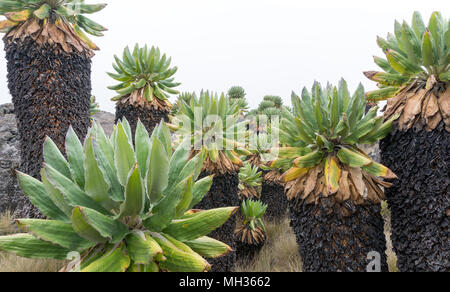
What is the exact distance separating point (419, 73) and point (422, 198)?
1.08m

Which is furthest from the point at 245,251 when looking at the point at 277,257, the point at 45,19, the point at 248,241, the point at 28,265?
the point at 45,19

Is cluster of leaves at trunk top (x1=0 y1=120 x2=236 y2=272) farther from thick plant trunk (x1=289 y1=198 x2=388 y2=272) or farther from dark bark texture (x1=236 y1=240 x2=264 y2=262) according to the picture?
dark bark texture (x1=236 y1=240 x2=264 y2=262)

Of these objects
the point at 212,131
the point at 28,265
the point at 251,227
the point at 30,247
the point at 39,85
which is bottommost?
the point at 28,265

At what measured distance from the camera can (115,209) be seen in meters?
1.59

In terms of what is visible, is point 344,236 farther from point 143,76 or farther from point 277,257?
point 143,76

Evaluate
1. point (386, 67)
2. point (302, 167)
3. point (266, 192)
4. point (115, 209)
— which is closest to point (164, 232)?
point (115, 209)

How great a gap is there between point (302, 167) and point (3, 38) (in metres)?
4.48

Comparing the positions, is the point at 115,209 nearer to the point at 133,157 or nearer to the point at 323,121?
the point at 133,157

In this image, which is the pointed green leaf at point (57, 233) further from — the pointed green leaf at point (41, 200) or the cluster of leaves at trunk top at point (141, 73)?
the cluster of leaves at trunk top at point (141, 73)

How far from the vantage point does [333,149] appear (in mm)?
Result: 2902

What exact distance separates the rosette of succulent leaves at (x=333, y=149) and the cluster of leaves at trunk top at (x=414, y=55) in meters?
0.38

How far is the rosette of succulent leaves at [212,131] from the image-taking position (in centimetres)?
424

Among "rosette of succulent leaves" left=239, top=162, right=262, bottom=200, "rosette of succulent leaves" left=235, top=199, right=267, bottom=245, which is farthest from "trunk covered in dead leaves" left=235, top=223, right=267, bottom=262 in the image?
"rosette of succulent leaves" left=239, top=162, right=262, bottom=200
